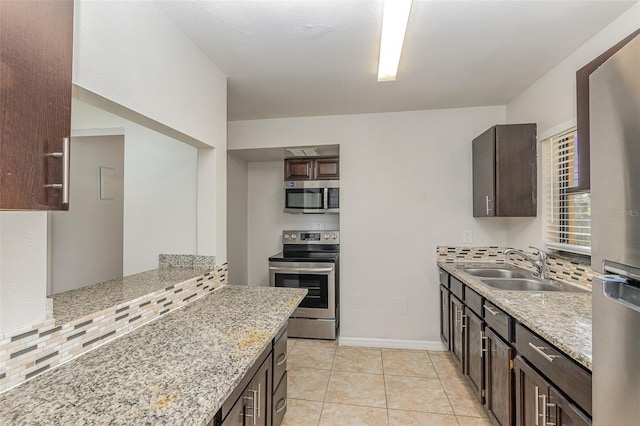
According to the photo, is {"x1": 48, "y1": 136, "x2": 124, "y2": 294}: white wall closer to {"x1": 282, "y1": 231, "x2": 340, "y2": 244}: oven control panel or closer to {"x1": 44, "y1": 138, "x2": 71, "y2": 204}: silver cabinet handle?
{"x1": 282, "y1": 231, "x2": 340, "y2": 244}: oven control panel

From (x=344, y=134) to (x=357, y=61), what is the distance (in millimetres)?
1186

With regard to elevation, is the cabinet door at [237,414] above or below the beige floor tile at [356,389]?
above

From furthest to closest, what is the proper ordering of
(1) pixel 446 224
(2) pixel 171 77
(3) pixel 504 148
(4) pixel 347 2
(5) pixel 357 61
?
(1) pixel 446 224 < (3) pixel 504 148 < (5) pixel 357 61 < (2) pixel 171 77 < (4) pixel 347 2

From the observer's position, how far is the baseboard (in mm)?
3092

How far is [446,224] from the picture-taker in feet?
10.3

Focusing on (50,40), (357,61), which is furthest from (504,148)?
(50,40)

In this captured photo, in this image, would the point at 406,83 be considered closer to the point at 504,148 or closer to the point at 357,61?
the point at 357,61

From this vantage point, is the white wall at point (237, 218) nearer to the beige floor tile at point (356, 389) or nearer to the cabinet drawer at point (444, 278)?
the beige floor tile at point (356, 389)

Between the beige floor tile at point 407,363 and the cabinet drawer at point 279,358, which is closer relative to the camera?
the cabinet drawer at point 279,358

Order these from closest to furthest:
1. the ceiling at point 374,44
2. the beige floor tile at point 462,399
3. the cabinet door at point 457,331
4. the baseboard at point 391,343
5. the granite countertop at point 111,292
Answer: the granite countertop at point 111,292 → the ceiling at point 374,44 → the beige floor tile at point 462,399 → the cabinet door at point 457,331 → the baseboard at point 391,343

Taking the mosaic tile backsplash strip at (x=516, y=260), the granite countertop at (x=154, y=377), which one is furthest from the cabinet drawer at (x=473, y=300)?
the granite countertop at (x=154, y=377)

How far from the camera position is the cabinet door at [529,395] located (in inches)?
52.5

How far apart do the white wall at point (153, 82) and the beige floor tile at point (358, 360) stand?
1561mm

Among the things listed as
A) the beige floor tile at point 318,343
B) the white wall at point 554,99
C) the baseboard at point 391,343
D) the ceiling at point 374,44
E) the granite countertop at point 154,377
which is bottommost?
the beige floor tile at point 318,343
